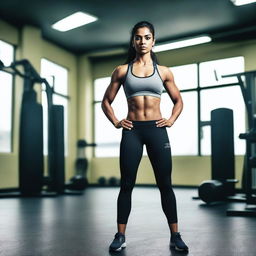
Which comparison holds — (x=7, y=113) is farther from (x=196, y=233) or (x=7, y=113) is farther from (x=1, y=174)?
(x=196, y=233)

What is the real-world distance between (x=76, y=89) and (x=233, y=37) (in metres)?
3.64

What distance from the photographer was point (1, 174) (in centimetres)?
661

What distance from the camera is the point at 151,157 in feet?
6.49

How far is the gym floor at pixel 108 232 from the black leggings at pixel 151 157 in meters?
0.24

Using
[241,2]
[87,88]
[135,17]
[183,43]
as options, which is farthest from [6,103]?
[241,2]

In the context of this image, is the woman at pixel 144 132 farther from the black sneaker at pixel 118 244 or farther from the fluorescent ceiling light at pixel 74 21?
the fluorescent ceiling light at pixel 74 21

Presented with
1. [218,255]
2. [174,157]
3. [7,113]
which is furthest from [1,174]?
[218,255]

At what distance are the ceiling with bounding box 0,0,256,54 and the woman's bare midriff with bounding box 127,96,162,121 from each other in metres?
4.34

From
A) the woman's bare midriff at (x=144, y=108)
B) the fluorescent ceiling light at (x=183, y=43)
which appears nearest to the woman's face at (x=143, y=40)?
the woman's bare midriff at (x=144, y=108)

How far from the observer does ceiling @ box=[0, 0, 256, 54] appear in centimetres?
600

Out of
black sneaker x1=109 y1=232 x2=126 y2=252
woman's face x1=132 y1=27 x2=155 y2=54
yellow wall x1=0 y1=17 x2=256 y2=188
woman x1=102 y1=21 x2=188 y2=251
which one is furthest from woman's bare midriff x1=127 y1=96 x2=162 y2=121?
yellow wall x1=0 y1=17 x2=256 y2=188

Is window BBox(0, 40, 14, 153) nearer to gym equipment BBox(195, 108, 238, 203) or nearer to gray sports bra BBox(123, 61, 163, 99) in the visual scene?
gym equipment BBox(195, 108, 238, 203)

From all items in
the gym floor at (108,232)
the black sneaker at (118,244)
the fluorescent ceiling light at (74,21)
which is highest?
the fluorescent ceiling light at (74,21)

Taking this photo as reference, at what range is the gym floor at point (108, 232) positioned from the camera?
198 centimetres
